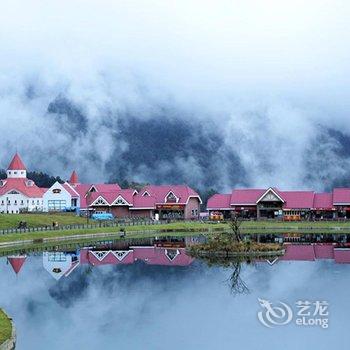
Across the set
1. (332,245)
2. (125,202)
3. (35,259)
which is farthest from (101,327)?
(125,202)

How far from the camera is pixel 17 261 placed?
59438 mm

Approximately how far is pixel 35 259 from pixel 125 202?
66933 mm

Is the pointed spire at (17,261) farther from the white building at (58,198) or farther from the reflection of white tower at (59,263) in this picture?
the white building at (58,198)

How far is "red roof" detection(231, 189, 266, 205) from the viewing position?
13088 cm

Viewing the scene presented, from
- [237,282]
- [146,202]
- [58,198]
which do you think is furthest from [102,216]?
[237,282]

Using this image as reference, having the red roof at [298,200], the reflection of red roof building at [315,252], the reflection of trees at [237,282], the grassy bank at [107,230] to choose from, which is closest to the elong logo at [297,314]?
the reflection of trees at [237,282]

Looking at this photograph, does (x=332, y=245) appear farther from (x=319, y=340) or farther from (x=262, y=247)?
(x=319, y=340)

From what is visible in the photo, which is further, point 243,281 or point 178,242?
point 178,242

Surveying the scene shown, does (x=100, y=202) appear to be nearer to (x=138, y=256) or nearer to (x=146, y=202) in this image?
(x=146, y=202)

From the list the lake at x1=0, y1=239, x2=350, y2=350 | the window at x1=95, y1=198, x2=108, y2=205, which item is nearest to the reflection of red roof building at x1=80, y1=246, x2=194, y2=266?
the lake at x1=0, y1=239, x2=350, y2=350

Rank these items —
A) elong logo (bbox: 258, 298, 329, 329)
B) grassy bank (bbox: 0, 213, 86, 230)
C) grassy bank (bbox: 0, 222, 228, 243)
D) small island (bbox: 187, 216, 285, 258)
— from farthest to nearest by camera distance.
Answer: grassy bank (bbox: 0, 213, 86, 230) → grassy bank (bbox: 0, 222, 228, 243) → small island (bbox: 187, 216, 285, 258) → elong logo (bbox: 258, 298, 329, 329)

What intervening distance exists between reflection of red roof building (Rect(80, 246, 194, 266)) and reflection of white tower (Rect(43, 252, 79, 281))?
1050mm

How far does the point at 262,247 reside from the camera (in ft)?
210

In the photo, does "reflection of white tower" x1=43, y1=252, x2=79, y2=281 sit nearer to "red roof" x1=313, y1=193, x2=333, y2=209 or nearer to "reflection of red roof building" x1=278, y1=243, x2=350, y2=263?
"reflection of red roof building" x1=278, y1=243, x2=350, y2=263
